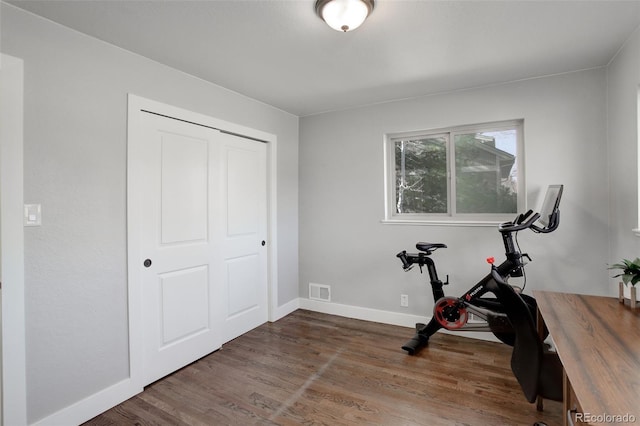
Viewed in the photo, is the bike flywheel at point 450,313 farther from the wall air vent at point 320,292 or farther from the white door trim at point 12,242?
the white door trim at point 12,242

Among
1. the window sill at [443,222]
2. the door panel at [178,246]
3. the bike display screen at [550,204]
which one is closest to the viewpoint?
the bike display screen at [550,204]

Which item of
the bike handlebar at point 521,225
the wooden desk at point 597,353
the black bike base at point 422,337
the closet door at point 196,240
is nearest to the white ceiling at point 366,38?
the closet door at point 196,240

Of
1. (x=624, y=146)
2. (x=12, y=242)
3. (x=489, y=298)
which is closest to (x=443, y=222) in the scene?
(x=489, y=298)

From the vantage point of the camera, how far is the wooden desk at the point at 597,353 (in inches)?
35.7

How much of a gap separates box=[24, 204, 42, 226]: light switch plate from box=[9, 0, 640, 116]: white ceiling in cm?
110

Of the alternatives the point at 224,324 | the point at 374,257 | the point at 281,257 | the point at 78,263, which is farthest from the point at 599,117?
the point at 78,263

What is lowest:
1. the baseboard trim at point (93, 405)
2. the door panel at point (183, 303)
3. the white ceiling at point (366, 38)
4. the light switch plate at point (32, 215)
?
the baseboard trim at point (93, 405)

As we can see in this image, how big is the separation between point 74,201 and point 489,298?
3254mm

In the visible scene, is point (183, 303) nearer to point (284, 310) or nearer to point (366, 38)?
point (284, 310)

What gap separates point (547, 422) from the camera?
1886 millimetres

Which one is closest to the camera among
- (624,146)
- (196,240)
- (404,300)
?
(624,146)

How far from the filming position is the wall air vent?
3.87 meters

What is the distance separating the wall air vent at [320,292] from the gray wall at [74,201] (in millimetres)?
2161

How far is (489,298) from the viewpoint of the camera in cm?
278
